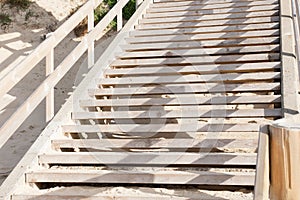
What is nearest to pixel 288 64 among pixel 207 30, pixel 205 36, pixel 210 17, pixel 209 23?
pixel 205 36

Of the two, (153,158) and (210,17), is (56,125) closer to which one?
(153,158)

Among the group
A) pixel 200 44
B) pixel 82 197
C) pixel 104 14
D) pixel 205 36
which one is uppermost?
pixel 104 14

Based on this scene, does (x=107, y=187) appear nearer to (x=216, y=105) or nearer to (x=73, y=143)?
(x=73, y=143)

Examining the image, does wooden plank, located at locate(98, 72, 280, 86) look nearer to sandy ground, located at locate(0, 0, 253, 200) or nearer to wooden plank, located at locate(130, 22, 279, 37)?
wooden plank, located at locate(130, 22, 279, 37)

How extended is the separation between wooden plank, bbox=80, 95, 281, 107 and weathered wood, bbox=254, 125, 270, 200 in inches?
71.6

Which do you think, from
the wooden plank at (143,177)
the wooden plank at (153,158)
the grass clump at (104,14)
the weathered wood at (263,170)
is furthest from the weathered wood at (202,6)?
the weathered wood at (263,170)

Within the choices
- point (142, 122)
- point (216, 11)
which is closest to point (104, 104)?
point (142, 122)

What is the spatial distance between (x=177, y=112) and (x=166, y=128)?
0.22m

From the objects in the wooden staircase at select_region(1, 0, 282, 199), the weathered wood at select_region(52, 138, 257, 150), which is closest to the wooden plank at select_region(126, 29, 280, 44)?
the wooden staircase at select_region(1, 0, 282, 199)

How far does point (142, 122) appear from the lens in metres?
3.39

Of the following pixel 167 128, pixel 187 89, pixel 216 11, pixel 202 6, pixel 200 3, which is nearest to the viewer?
pixel 167 128

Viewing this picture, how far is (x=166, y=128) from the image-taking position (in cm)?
295

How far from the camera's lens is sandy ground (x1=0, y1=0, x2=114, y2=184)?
5.07 metres

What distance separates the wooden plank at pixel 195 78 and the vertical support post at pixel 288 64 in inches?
5.3
